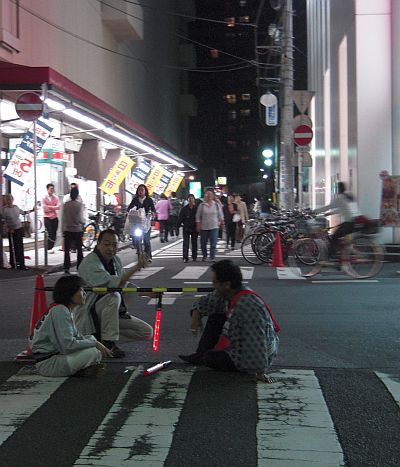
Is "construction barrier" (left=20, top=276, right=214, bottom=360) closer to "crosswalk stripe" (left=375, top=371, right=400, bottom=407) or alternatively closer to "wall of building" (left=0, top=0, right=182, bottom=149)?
"crosswalk stripe" (left=375, top=371, right=400, bottom=407)

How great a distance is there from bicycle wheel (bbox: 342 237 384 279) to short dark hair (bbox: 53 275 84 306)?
7783mm

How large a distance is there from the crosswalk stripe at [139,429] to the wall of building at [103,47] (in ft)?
35.8

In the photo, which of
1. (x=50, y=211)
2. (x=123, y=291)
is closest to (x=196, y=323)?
(x=123, y=291)

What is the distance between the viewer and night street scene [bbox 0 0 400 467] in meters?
4.92

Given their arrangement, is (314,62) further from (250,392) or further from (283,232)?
(250,392)

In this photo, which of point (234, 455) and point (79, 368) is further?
point (79, 368)

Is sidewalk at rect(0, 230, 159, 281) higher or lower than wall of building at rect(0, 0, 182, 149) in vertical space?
lower

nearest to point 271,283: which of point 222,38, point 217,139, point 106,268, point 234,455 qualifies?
point 106,268

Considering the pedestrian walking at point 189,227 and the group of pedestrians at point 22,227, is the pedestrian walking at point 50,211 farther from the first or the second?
the pedestrian walking at point 189,227

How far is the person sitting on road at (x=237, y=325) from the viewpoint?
6.06 m

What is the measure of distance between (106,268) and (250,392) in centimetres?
232

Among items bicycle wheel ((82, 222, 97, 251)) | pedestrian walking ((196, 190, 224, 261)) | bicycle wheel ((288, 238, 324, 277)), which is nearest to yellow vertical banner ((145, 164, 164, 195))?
bicycle wheel ((82, 222, 97, 251))

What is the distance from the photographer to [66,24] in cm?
2239

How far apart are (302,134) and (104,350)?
13968 mm
